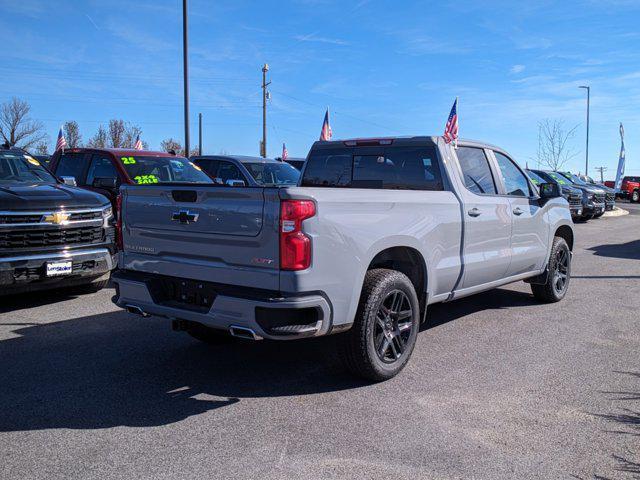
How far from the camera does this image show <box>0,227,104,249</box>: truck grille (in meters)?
6.48

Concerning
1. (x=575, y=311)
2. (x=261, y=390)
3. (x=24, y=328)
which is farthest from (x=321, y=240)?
(x=575, y=311)

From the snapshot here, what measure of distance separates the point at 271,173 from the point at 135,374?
8.15m

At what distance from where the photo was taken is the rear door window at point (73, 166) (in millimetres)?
9820

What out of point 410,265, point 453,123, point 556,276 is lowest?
point 556,276

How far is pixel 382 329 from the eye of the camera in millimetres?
4500

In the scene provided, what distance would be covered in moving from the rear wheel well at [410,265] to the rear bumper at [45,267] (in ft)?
12.8

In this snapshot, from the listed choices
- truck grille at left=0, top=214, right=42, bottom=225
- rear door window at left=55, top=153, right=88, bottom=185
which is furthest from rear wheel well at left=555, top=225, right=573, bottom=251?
rear door window at left=55, top=153, right=88, bottom=185

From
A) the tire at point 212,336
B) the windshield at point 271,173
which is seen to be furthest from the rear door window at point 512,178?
the windshield at point 271,173

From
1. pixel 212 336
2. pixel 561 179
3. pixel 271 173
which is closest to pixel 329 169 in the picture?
pixel 212 336

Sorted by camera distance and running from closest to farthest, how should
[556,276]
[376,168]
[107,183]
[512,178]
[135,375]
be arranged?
[135,375]
[376,168]
[512,178]
[556,276]
[107,183]

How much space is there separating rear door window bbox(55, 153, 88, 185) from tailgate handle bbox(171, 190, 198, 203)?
6117 mm

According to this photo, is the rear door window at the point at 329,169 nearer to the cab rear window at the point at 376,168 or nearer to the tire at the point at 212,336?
the cab rear window at the point at 376,168

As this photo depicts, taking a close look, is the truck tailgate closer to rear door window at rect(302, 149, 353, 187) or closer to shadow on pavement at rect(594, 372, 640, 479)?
rear door window at rect(302, 149, 353, 187)

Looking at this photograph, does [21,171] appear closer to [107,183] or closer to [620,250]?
[107,183]
